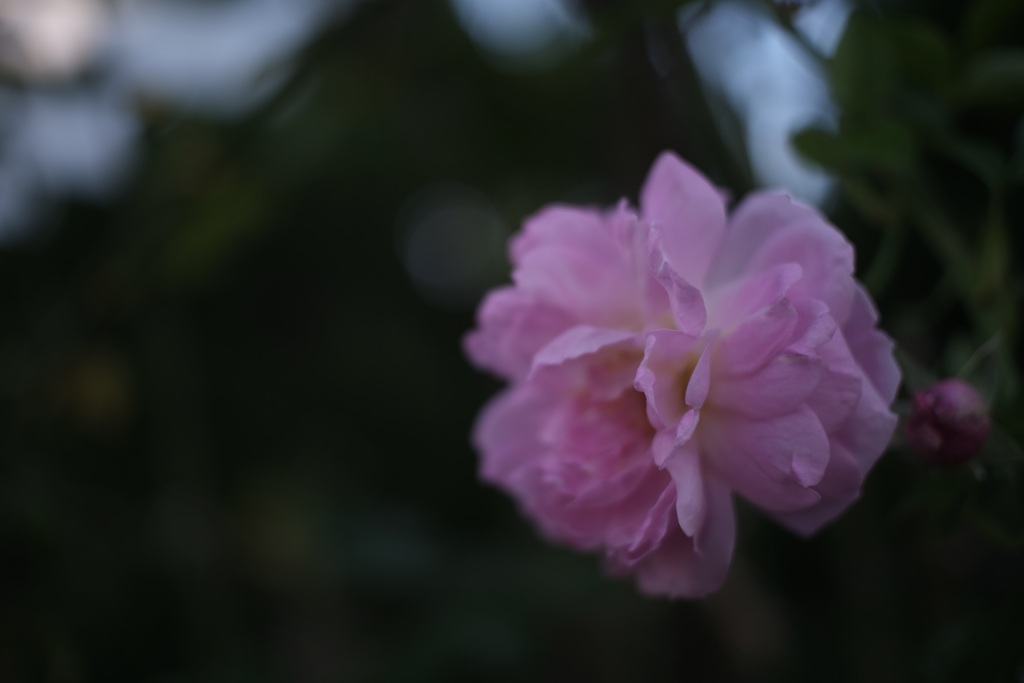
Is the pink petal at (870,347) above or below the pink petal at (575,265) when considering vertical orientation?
below

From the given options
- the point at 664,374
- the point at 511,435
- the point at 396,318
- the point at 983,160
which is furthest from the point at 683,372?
the point at 396,318

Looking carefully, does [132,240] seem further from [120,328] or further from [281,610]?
[281,610]

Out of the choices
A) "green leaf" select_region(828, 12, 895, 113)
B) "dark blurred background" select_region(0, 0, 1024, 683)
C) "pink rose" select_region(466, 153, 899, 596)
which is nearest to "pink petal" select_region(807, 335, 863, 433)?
"pink rose" select_region(466, 153, 899, 596)

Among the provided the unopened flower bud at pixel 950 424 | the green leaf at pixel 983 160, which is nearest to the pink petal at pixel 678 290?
the unopened flower bud at pixel 950 424

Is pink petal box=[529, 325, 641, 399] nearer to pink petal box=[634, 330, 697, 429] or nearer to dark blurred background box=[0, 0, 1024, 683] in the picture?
pink petal box=[634, 330, 697, 429]

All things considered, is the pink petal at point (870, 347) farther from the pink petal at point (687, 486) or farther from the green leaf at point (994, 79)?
the green leaf at point (994, 79)

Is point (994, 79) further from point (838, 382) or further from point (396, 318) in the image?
point (396, 318)

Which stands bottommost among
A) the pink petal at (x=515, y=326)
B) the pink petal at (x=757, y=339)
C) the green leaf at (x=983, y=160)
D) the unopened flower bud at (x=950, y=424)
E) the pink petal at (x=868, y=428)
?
the unopened flower bud at (x=950, y=424)

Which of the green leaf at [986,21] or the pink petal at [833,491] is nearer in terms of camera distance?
the pink petal at [833,491]
